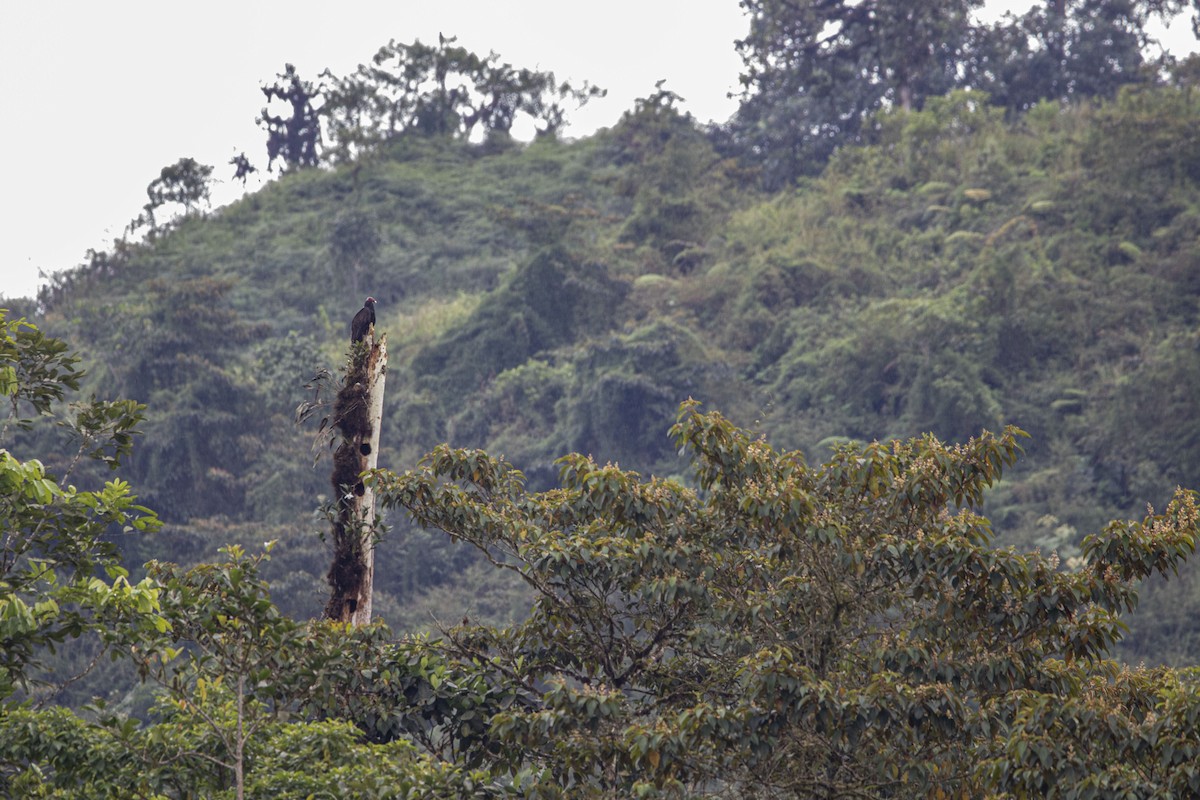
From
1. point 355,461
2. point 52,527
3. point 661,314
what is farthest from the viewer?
point 661,314

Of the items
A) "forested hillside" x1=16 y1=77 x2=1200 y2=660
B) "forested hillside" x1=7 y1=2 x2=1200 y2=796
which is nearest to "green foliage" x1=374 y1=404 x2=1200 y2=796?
"forested hillside" x1=7 y1=2 x2=1200 y2=796

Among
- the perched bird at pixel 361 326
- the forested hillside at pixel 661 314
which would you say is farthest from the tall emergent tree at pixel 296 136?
the perched bird at pixel 361 326

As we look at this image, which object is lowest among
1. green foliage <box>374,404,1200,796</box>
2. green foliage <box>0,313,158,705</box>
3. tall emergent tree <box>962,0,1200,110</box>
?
green foliage <box>374,404,1200,796</box>

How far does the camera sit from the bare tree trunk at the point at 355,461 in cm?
1146

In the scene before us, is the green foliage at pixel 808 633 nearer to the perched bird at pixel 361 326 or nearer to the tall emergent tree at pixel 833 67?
the perched bird at pixel 361 326

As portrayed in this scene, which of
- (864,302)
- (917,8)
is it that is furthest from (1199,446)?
(917,8)

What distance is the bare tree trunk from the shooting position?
1146 cm

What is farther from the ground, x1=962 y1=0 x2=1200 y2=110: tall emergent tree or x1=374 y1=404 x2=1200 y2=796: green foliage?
x1=962 y1=0 x2=1200 y2=110: tall emergent tree

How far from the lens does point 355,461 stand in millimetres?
11555

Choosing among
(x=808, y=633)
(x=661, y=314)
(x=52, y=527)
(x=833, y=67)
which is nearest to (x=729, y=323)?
(x=661, y=314)

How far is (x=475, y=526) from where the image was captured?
1005 centimetres

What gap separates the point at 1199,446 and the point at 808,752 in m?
23.0

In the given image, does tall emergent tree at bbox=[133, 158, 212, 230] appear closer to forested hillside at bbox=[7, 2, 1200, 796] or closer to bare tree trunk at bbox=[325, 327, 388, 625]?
forested hillside at bbox=[7, 2, 1200, 796]

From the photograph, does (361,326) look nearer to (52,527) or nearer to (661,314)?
(52,527)
